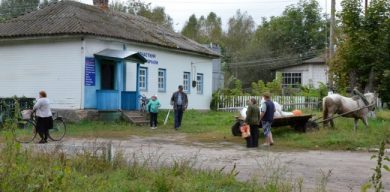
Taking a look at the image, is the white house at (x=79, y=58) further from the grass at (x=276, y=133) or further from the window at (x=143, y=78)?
the grass at (x=276, y=133)

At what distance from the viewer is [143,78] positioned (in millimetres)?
29453

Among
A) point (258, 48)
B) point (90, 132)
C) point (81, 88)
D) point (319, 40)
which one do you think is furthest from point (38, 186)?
point (319, 40)

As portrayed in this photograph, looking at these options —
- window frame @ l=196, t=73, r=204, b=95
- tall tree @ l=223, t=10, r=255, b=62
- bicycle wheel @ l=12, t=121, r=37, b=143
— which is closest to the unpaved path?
bicycle wheel @ l=12, t=121, r=37, b=143

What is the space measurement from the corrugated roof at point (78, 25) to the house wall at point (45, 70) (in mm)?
597

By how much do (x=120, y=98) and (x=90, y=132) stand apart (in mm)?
5923

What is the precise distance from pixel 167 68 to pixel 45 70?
8051 mm

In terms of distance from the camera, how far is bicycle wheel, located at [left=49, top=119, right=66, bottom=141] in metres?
17.8

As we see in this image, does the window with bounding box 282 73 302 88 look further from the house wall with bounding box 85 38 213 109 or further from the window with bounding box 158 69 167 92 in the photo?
the window with bounding box 158 69 167 92

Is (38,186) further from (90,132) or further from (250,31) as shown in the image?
(250,31)

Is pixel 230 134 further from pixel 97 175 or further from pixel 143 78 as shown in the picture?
pixel 143 78

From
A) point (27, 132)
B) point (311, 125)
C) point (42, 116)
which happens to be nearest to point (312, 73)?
point (311, 125)

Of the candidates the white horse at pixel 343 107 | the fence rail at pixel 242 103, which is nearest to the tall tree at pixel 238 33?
the fence rail at pixel 242 103

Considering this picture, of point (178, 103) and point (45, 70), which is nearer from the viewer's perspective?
point (178, 103)

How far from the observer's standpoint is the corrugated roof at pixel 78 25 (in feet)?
81.8
